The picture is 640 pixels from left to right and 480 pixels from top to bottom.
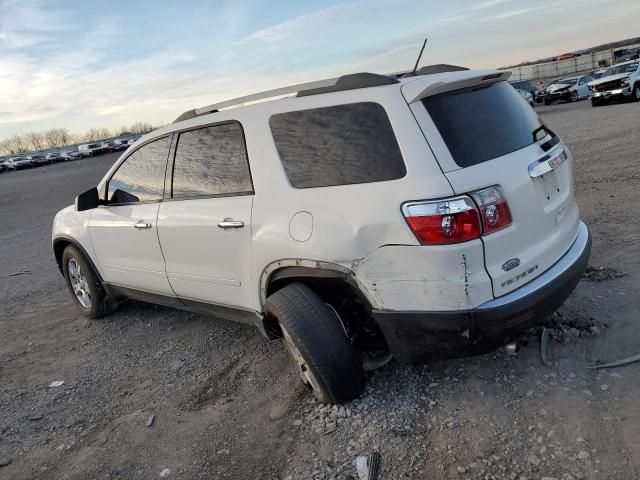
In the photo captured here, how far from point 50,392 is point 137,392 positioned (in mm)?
742

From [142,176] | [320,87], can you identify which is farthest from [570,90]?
[320,87]

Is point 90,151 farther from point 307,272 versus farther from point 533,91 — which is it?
point 307,272

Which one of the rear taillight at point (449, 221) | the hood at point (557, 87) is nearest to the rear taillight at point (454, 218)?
the rear taillight at point (449, 221)

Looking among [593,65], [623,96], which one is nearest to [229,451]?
[623,96]

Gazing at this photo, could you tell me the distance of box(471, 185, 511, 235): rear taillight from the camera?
2.71 meters

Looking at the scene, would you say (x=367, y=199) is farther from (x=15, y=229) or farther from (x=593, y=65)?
(x=593, y=65)

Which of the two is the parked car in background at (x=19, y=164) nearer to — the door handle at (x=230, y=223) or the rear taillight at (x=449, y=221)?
the door handle at (x=230, y=223)

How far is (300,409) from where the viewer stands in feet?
11.0

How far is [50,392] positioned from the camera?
4.09 metres

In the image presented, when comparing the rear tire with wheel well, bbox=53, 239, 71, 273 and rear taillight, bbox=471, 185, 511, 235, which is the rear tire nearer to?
rear taillight, bbox=471, 185, 511, 235

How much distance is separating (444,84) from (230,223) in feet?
5.10

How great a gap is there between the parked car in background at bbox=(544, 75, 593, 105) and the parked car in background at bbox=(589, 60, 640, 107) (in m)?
7.50

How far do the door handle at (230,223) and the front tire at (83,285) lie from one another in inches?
88.9

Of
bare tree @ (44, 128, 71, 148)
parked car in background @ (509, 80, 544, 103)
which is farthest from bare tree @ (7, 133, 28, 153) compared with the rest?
parked car in background @ (509, 80, 544, 103)
